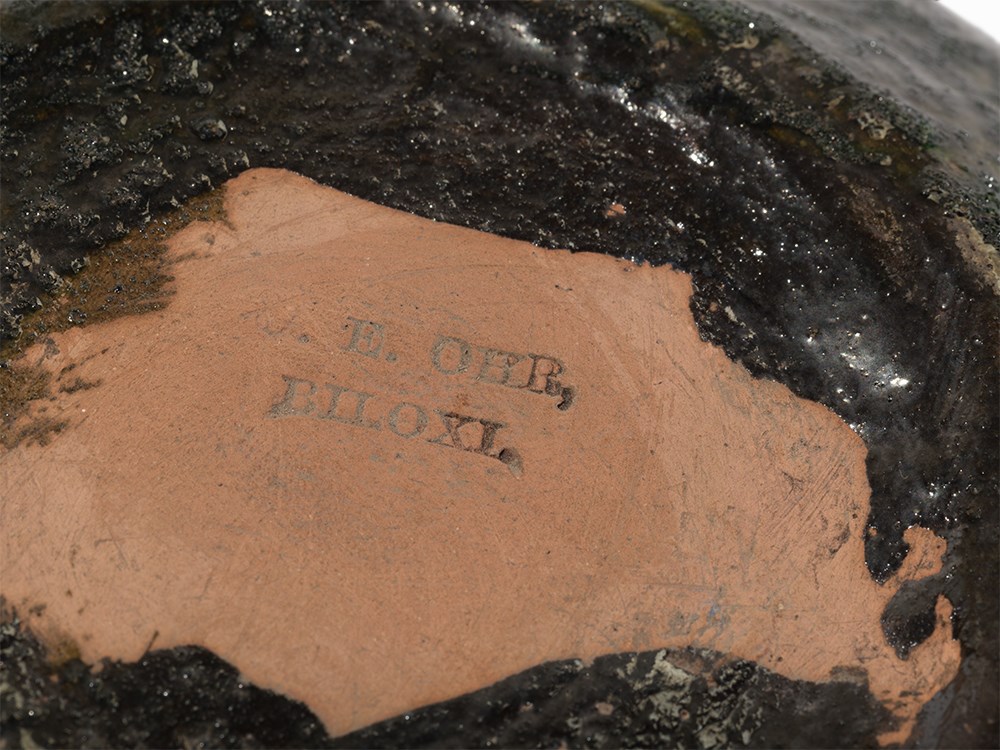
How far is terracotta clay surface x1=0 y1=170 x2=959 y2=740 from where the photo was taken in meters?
3.44

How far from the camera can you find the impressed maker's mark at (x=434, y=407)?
3801mm

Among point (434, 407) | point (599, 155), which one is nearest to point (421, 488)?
point (434, 407)

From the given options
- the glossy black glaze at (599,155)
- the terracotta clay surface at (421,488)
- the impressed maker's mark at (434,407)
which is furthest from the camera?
the glossy black glaze at (599,155)

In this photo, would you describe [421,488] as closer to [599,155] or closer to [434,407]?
[434,407]

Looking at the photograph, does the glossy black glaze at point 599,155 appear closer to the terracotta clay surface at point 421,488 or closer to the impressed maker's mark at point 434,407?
the terracotta clay surface at point 421,488

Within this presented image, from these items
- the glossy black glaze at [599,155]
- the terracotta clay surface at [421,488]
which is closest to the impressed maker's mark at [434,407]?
the terracotta clay surface at [421,488]

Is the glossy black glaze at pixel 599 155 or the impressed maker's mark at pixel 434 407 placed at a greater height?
the glossy black glaze at pixel 599 155

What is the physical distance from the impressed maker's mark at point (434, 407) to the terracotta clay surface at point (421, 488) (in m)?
0.01

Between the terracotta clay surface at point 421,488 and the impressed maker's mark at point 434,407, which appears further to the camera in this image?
the impressed maker's mark at point 434,407

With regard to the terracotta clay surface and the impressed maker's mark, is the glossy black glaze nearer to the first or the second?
the terracotta clay surface

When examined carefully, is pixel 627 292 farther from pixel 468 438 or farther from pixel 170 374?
pixel 170 374

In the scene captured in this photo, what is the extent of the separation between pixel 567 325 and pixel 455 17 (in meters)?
1.97

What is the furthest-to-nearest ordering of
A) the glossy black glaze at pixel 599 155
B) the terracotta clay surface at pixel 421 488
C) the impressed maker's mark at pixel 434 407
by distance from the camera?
the glossy black glaze at pixel 599 155
the impressed maker's mark at pixel 434 407
the terracotta clay surface at pixel 421 488

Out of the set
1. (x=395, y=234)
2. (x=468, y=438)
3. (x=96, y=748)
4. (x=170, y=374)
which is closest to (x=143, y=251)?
(x=170, y=374)
